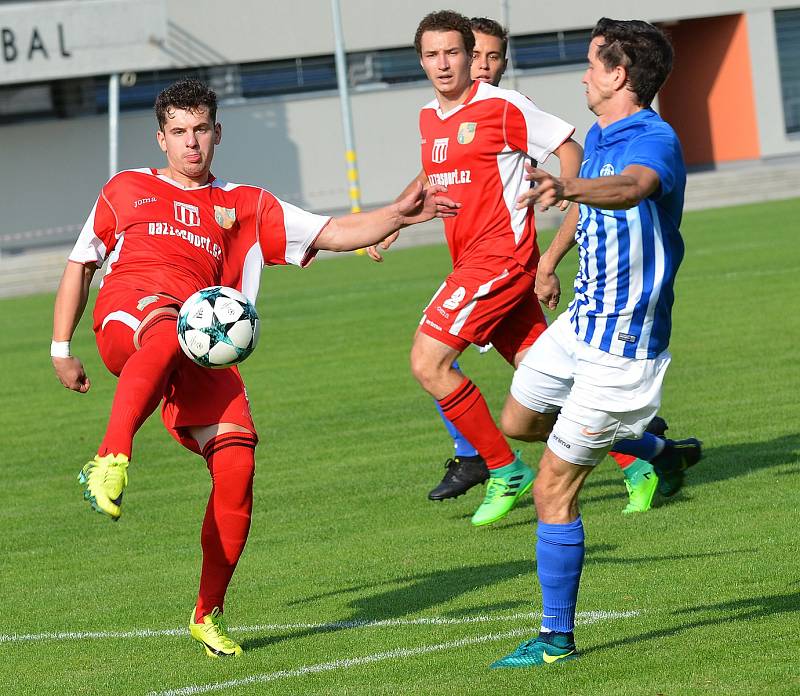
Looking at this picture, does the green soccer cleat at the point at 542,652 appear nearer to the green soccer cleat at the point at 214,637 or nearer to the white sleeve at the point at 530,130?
the green soccer cleat at the point at 214,637

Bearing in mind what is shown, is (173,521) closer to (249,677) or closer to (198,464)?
(198,464)

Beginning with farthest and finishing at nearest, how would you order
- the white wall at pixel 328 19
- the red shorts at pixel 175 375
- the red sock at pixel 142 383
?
1. the white wall at pixel 328 19
2. the red shorts at pixel 175 375
3. the red sock at pixel 142 383

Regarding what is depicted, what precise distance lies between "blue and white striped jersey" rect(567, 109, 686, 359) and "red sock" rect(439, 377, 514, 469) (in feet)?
7.38

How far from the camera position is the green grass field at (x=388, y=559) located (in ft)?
17.0

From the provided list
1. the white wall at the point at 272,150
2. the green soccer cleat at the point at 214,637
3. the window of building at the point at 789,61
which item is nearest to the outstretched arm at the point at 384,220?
the green soccer cleat at the point at 214,637

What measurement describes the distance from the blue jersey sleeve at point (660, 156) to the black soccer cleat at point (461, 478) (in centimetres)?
343

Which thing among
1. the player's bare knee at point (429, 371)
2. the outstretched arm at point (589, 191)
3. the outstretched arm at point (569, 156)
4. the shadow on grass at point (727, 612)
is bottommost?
the shadow on grass at point (727, 612)

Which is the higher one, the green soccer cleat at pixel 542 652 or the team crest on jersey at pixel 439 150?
the team crest on jersey at pixel 439 150

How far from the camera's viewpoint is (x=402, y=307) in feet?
62.1

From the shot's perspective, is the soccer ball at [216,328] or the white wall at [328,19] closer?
the soccer ball at [216,328]

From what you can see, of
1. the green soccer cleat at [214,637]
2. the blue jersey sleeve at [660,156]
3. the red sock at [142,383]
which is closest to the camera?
the blue jersey sleeve at [660,156]

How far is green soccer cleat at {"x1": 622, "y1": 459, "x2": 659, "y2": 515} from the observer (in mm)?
7527

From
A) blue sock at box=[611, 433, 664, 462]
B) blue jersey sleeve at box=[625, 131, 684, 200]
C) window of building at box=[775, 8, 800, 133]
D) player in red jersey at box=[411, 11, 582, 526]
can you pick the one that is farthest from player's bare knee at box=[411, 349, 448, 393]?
window of building at box=[775, 8, 800, 133]

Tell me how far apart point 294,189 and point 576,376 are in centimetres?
3537
